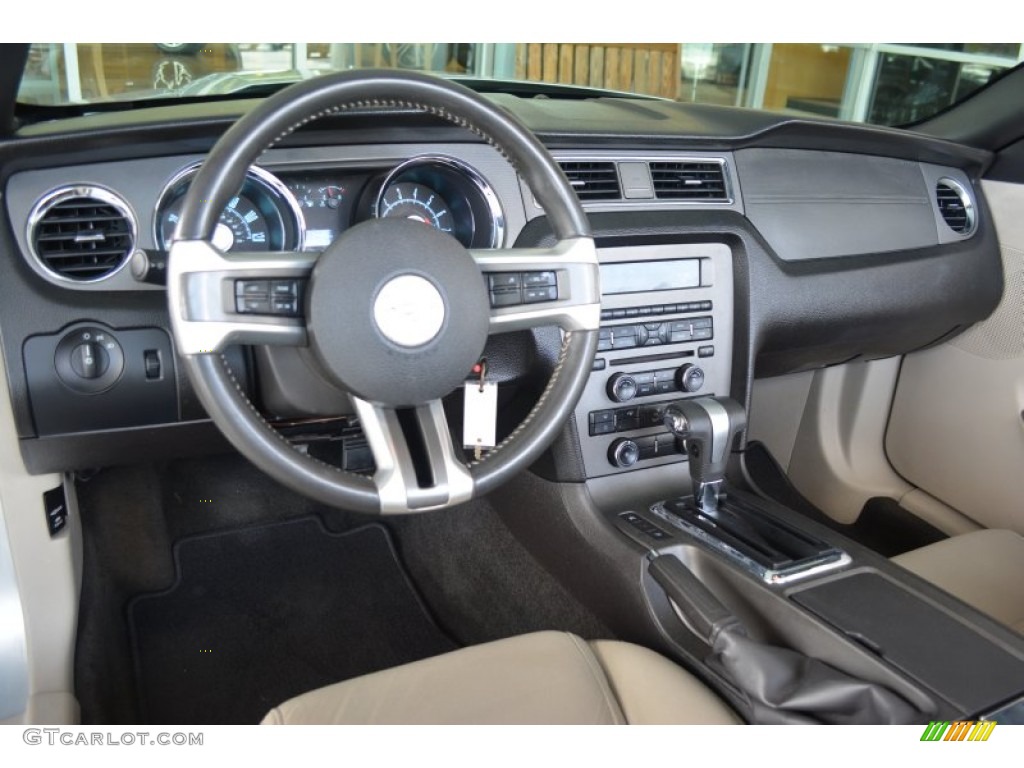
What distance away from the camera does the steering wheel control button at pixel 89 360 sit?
4.31ft

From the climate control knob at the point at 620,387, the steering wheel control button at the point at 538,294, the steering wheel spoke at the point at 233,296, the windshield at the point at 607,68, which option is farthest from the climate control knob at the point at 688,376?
the steering wheel spoke at the point at 233,296

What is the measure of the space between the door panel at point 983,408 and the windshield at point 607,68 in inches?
18.5

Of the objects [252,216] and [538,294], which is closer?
[538,294]

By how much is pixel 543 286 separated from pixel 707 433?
1.57 feet

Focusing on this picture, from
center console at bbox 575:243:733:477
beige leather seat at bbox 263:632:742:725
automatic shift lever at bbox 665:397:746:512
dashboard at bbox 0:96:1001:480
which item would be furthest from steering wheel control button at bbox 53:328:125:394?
automatic shift lever at bbox 665:397:746:512

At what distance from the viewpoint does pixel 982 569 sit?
152 cm

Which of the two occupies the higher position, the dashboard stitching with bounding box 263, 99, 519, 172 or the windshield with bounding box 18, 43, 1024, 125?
the windshield with bounding box 18, 43, 1024, 125

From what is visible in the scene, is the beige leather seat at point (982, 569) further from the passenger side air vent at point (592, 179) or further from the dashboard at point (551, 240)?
the passenger side air vent at point (592, 179)

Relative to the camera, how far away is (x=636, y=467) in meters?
1.60

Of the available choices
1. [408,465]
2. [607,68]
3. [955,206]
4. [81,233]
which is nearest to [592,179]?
[408,465]

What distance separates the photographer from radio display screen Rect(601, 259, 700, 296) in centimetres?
152

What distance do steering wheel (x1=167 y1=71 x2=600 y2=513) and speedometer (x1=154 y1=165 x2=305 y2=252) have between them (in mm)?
308

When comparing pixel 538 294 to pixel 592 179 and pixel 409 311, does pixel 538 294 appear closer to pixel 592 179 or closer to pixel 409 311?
pixel 409 311

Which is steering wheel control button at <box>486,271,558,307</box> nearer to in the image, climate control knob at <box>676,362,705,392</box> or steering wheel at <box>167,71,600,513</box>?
steering wheel at <box>167,71,600,513</box>
